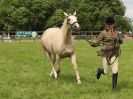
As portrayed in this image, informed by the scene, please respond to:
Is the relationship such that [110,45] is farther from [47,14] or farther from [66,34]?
[47,14]

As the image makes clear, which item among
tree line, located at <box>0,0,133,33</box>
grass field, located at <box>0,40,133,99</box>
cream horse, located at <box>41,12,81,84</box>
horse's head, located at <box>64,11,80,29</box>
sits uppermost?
horse's head, located at <box>64,11,80,29</box>

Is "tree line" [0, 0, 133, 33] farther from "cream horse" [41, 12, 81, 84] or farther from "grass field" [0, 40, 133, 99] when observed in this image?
"cream horse" [41, 12, 81, 84]

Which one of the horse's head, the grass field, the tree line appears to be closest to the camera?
the grass field

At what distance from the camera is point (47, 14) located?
306 feet

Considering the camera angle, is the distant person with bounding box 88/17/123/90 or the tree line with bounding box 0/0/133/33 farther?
the tree line with bounding box 0/0/133/33

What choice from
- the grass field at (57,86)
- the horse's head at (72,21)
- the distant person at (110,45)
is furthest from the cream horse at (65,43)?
the distant person at (110,45)

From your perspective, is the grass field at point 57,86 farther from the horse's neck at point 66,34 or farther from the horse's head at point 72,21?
the horse's head at point 72,21

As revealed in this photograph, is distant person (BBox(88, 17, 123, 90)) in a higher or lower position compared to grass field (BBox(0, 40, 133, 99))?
higher

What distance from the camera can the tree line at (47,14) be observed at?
88150mm

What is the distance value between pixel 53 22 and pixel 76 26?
248ft

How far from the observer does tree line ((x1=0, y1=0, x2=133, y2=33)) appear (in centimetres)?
8815

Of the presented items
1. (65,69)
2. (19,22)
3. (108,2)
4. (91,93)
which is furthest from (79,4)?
(91,93)

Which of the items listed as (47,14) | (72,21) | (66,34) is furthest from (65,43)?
(47,14)

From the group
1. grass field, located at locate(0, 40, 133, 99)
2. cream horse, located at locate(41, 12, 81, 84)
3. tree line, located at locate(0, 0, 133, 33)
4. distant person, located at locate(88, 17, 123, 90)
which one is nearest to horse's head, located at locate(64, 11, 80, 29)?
cream horse, located at locate(41, 12, 81, 84)
